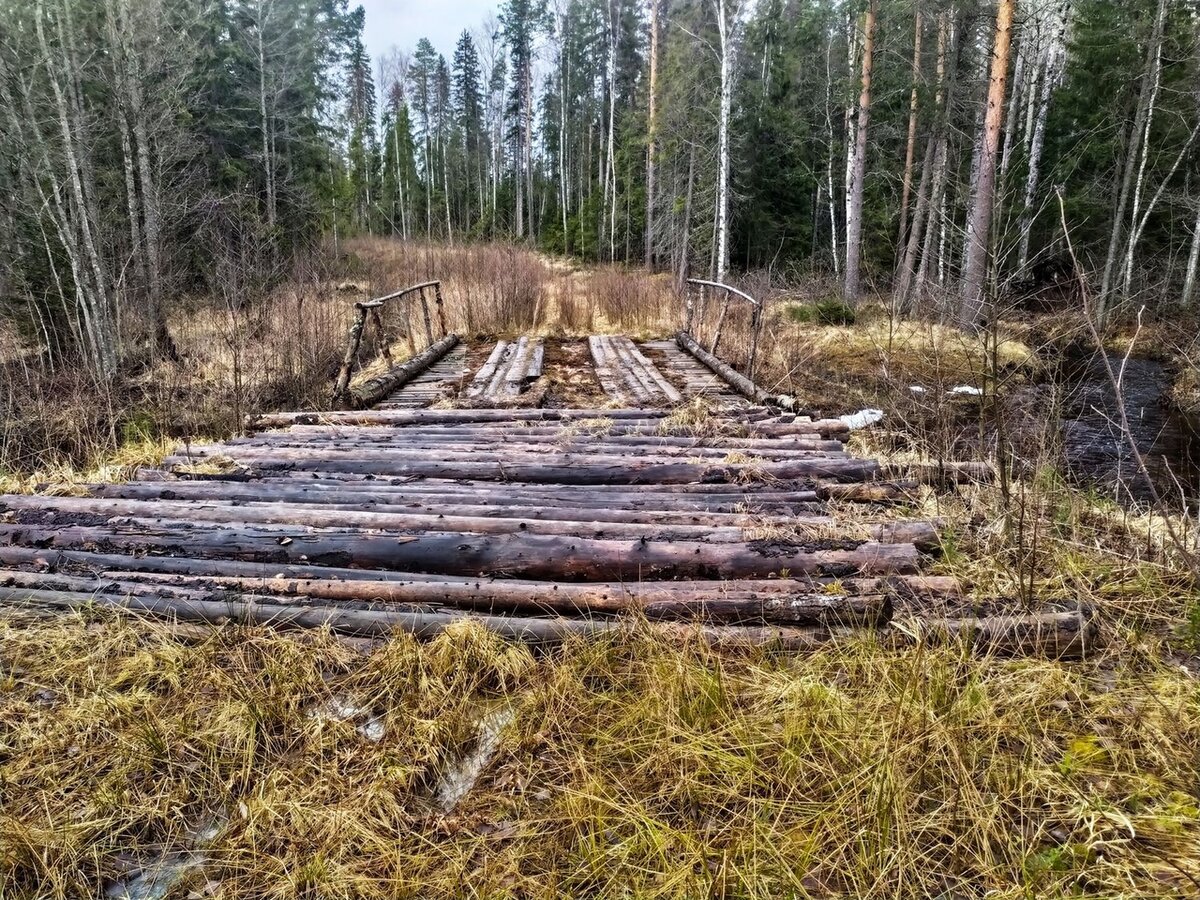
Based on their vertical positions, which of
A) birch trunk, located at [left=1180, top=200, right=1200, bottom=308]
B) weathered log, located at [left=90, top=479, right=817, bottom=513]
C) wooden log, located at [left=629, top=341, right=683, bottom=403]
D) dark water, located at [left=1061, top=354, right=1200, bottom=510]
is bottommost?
dark water, located at [left=1061, top=354, right=1200, bottom=510]

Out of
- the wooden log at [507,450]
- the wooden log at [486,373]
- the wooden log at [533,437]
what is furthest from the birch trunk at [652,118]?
the wooden log at [507,450]

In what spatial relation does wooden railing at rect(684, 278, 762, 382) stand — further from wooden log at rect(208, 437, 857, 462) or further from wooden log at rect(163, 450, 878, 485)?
wooden log at rect(163, 450, 878, 485)

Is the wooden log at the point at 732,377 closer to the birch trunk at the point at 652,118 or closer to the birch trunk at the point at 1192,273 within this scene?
the birch trunk at the point at 1192,273

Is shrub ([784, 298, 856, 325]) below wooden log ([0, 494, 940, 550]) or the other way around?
the other way around

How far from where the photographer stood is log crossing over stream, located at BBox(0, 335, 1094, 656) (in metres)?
2.68

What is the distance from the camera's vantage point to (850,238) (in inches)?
Result: 680

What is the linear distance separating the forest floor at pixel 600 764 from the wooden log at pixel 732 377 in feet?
14.4

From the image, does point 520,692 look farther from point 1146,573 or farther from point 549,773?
point 1146,573

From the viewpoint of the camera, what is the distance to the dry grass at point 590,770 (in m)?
1.71

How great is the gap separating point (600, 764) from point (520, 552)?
1.22 meters

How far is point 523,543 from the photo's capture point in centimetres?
316

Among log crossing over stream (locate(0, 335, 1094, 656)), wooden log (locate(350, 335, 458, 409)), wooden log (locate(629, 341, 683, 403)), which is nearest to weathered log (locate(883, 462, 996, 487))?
log crossing over stream (locate(0, 335, 1094, 656))

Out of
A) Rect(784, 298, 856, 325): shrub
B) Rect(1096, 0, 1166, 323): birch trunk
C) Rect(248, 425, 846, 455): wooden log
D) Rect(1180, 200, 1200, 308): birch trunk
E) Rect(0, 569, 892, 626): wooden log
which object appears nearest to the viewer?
Rect(0, 569, 892, 626): wooden log

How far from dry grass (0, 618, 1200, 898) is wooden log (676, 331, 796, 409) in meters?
4.96
